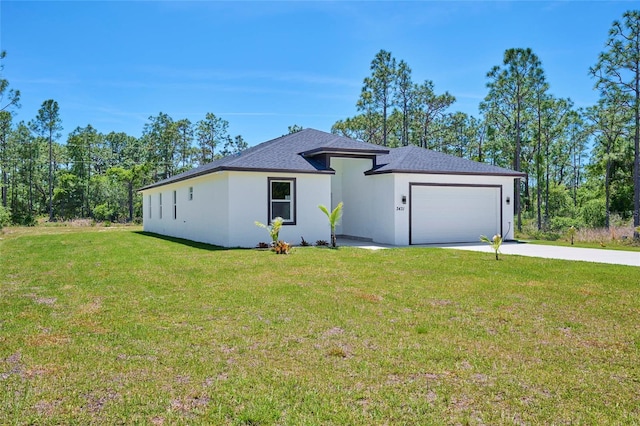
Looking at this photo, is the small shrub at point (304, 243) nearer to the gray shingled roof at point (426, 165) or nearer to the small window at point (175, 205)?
Result: the gray shingled roof at point (426, 165)

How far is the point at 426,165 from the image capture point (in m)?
16.3

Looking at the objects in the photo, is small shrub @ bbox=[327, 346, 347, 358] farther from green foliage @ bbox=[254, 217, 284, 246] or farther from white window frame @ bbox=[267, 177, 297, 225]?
white window frame @ bbox=[267, 177, 297, 225]

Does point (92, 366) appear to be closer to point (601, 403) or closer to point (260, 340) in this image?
point (260, 340)

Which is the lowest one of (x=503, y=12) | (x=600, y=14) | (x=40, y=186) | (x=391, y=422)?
(x=391, y=422)

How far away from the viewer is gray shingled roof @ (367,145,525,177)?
51.8 feet

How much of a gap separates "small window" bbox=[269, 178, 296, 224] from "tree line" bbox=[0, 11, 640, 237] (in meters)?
15.9

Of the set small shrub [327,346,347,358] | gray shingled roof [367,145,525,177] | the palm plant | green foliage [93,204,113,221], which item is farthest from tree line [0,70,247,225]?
small shrub [327,346,347,358]

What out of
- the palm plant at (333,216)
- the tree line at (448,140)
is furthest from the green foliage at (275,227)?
the tree line at (448,140)

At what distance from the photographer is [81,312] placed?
6016 mm

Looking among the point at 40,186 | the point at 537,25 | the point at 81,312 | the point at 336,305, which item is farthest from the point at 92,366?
the point at 40,186

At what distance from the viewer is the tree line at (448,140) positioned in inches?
1019

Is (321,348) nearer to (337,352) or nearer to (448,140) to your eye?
(337,352)

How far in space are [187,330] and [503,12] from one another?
1463 centimetres

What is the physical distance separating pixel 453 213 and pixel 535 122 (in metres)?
20.5
